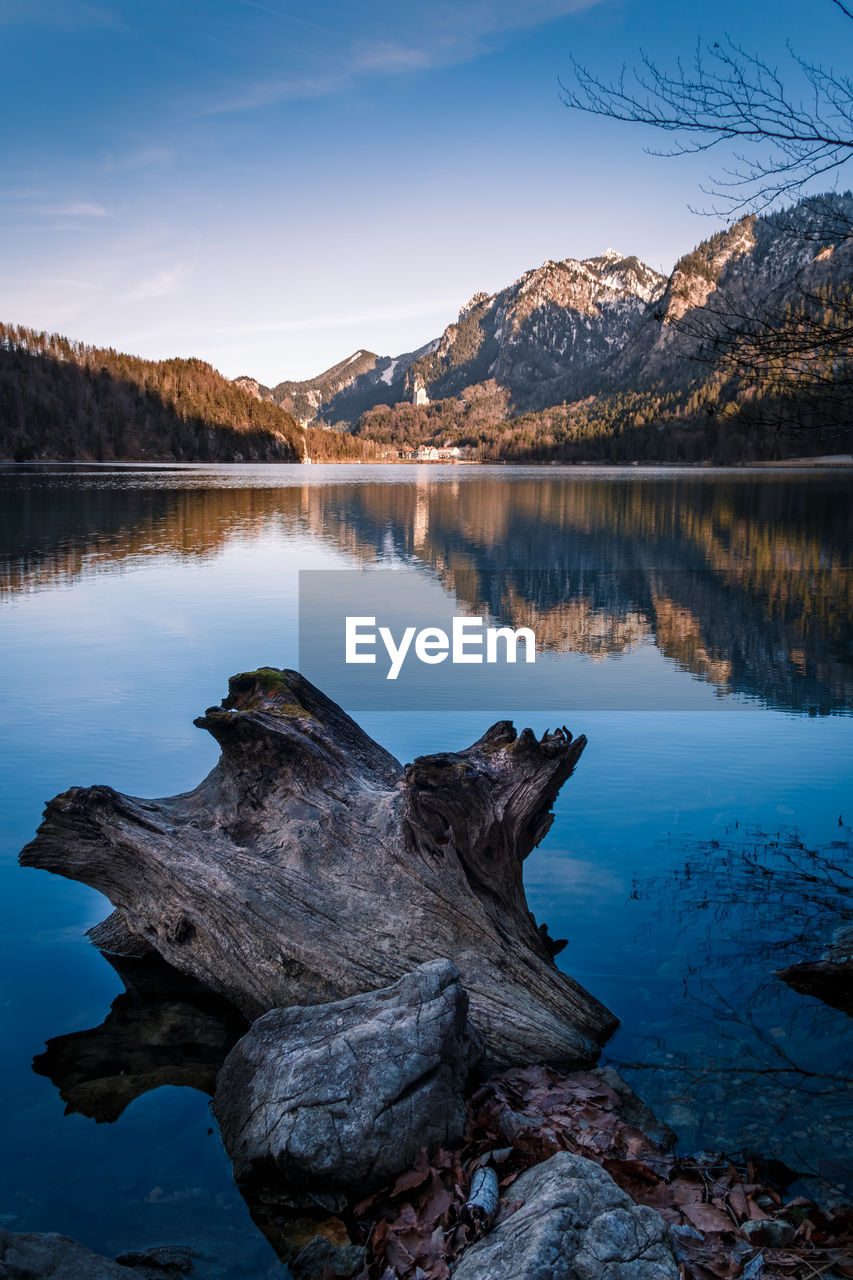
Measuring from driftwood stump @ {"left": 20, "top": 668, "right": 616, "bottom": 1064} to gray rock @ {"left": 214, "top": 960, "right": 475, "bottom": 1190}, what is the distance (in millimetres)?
674

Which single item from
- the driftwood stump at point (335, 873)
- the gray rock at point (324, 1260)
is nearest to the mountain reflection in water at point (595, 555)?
the driftwood stump at point (335, 873)

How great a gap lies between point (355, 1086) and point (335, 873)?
1924mm

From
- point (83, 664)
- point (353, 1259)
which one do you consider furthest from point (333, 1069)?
point (83, 664)

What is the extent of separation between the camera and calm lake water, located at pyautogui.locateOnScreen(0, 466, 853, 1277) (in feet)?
15.7

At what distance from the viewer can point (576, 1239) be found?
10.6ft

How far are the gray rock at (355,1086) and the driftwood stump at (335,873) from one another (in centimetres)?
67

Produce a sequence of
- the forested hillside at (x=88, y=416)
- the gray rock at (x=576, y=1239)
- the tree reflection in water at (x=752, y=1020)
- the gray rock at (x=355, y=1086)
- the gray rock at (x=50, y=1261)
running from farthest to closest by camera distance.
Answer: the forested hillside at (x=88, y=416) → the tree reflection in water at (x=752, y=1020) → the gray rock at (x=355, y=1086) → the gray rock at (x=50, y=1261) → the gray rock at (x=576, y=1239)

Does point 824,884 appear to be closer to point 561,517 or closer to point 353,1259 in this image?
point 353,1259

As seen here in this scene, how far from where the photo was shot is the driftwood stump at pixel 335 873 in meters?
5.63

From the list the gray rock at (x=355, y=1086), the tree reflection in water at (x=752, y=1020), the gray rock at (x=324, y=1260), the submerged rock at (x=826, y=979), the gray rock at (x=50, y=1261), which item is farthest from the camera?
the submerged rock at (x=826, y=979)

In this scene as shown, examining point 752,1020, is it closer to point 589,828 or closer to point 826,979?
point 826,979

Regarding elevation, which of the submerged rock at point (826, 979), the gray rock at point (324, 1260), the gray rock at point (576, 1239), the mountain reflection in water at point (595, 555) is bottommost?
the gray rock at point (324, 1260)

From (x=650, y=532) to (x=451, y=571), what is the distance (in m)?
15.2

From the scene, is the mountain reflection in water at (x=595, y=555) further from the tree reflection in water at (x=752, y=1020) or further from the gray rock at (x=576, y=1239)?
the gray rock at (x=576, y=1239)
